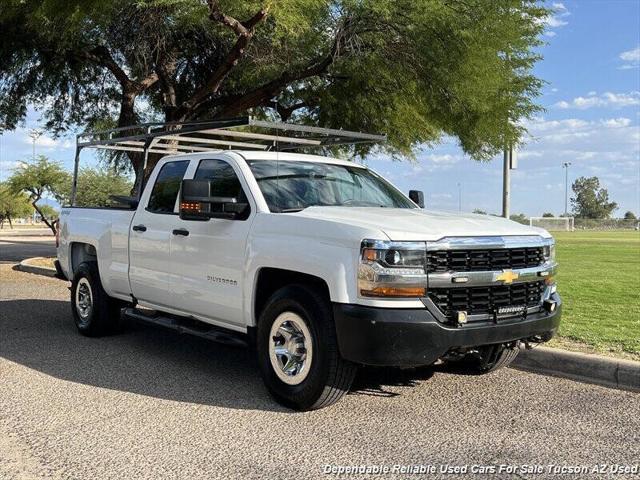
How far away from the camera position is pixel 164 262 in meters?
6.52

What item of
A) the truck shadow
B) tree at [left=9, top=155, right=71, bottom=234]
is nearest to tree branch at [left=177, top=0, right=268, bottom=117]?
the truck shadow

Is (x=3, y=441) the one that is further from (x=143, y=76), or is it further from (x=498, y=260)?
(x=143, y=76)

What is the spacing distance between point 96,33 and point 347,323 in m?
12.8

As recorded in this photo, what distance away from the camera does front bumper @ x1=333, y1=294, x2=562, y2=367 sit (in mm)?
4574

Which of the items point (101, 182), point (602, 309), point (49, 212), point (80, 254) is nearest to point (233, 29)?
point (80, 254)

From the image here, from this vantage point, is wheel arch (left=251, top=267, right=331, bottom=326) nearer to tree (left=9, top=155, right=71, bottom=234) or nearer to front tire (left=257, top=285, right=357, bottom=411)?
front tire (left=257, top=285, right=357, bottom=411)

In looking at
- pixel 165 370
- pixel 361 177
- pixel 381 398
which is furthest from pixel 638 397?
pixel 165 370

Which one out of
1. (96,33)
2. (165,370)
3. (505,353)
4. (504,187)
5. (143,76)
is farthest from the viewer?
(143,76)

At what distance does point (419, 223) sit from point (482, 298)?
0.72 meters

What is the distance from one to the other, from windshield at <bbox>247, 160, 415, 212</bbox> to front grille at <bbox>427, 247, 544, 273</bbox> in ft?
4.51

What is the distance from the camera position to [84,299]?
8102 mm

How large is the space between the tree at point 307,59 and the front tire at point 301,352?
7887 millimetres

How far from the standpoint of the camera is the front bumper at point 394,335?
457 cm

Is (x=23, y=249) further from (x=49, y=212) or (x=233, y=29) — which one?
(x=49, y=212)
